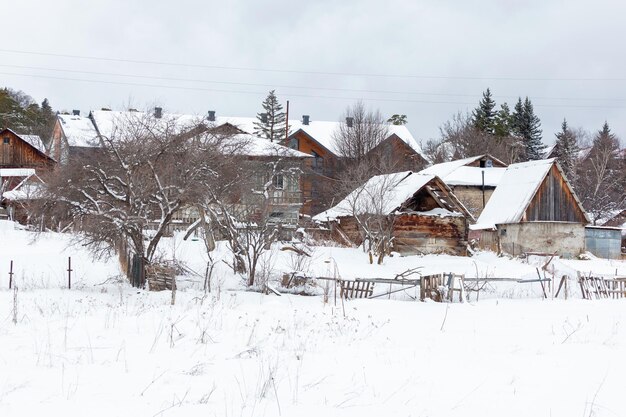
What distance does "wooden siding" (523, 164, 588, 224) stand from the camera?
118ft

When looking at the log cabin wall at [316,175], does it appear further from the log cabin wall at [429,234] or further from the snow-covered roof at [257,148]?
the log cabin wall at [429,234]

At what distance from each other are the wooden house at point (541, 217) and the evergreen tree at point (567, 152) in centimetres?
2510

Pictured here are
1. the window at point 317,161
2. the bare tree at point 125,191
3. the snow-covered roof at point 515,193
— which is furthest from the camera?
the window at point 317,161

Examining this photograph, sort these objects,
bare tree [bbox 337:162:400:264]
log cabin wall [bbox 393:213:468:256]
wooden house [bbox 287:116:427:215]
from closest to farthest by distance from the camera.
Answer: bare tree [bbox 337:162:400:264] < log cabin wall [bbox 393:213:468:256] < wooden house [bbox 287:116:427:215]

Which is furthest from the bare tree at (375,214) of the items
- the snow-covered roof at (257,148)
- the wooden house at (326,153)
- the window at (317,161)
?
the window at (317,161)

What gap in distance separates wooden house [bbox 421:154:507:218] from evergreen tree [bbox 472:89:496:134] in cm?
1992

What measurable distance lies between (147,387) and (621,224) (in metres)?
57.5

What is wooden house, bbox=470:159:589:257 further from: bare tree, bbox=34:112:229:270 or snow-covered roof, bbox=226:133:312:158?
bare tree, bbox=34:112:229:270

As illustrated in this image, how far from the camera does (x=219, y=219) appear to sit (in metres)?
22.6

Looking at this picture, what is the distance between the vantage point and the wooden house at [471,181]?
4956cm

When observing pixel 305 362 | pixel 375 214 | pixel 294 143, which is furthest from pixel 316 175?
pixel 305 362

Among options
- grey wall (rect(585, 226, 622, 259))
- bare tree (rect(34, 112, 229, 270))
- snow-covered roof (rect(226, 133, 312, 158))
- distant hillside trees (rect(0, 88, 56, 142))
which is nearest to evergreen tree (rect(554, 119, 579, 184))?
grey wall (rect(585, 226, 622, 259))

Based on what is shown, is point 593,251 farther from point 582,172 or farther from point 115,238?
point 115,238

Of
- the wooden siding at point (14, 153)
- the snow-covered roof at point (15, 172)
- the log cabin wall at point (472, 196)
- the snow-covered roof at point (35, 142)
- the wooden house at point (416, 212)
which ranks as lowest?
the wooden house at point (416, 212)
